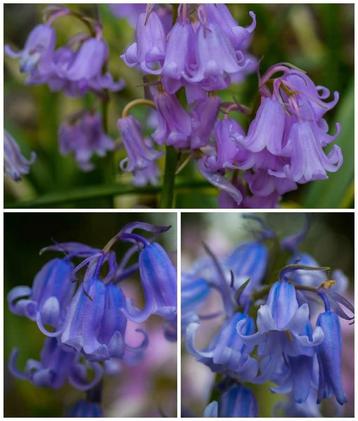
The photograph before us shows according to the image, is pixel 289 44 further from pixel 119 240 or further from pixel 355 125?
pixel 119 240

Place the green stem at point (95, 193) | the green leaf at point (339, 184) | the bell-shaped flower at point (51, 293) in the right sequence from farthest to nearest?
1. the green leaf at point (339, 184)
2. the green stem at point (95, 193)
3. the bell-shaped flower at point (51, 293)

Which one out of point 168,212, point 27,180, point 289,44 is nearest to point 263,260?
point 168,212

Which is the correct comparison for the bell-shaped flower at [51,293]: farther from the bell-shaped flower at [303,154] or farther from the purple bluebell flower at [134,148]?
the bell-shaped flower at [303,154]

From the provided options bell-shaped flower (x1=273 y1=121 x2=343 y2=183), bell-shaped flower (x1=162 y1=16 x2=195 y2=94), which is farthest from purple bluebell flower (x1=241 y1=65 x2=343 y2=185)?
bell-shaped flower (x1=162 y1=16 x2=195 y2=94)

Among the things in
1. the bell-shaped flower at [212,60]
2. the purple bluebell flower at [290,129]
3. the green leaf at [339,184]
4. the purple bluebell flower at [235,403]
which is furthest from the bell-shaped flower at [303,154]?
the green leaf at [339,184]

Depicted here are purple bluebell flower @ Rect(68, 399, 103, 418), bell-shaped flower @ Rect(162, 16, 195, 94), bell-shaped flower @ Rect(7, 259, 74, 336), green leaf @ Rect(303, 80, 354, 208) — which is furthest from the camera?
green leaf @ Rect(303, 80, 354, 208)

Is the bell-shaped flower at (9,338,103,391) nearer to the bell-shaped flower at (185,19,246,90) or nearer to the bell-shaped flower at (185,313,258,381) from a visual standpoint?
the bell-shaped flower at (185,313,258,381)

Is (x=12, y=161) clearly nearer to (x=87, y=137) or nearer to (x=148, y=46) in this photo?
(x=87, y=137)
